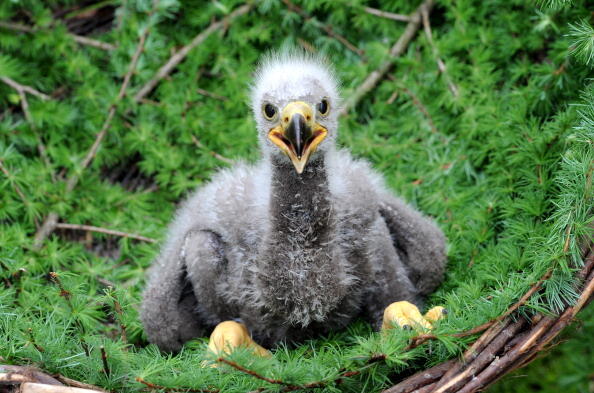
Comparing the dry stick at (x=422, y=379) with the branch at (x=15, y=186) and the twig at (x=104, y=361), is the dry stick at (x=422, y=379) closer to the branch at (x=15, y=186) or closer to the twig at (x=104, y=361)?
the twig at (x=104, y=361)

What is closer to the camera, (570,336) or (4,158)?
(570,336)

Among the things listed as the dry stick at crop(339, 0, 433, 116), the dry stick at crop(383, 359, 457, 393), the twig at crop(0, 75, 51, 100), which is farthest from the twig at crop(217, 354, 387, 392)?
the twig at crop(0, 75, 51, 100)

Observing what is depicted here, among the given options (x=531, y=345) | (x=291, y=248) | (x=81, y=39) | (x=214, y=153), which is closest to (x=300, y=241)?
(x=291, y=248)

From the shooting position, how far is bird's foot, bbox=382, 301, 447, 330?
8.26 feet

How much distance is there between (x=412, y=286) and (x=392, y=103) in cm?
124

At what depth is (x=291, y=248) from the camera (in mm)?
2539

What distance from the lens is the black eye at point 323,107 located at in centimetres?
259

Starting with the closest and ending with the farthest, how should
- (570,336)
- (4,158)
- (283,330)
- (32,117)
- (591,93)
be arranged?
(570,336), (591,93), (283,330), (4,158), (32,117)

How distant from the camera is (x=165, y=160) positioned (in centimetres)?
368

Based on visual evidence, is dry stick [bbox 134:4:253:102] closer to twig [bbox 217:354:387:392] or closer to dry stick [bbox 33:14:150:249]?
dry stick [bbox 33:14:150:249]

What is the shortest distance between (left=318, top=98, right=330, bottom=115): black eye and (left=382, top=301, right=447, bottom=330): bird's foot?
0.79 meters

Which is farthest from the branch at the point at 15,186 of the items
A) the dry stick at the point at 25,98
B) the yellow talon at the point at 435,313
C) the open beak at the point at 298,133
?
the yellow talon at the point at 435,313

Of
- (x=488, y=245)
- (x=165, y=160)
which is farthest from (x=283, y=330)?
(x=165, y=160)

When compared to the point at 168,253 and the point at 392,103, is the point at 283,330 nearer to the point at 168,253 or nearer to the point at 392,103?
the point at 168,253
